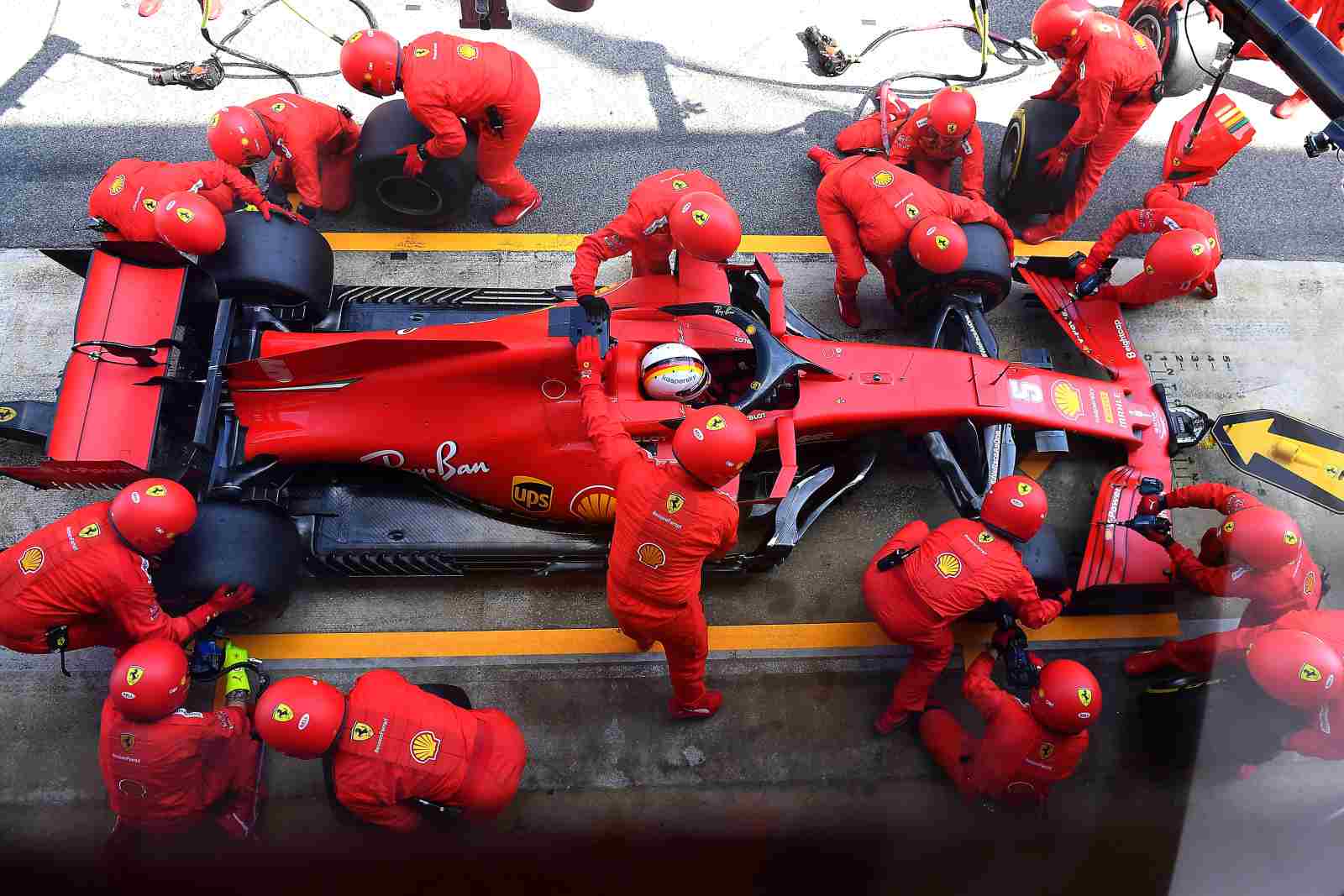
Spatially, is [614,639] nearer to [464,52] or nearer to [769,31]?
[464,52]

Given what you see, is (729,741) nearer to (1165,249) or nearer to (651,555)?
(651,555)

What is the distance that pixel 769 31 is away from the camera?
290 inches

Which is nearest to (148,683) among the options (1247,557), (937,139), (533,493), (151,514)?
(151,514)

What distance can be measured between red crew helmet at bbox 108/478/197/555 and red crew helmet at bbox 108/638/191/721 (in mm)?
469

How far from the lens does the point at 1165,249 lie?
16.9 ft

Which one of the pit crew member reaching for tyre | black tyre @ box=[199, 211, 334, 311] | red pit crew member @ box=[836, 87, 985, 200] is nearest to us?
A: the pit crew member reaching for tyre

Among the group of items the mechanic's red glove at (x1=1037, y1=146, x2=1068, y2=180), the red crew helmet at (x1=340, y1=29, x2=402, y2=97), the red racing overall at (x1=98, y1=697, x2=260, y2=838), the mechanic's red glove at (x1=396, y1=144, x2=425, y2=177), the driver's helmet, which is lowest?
the red racing overall at (x1=98, y1=697, x2=260, y2=838)

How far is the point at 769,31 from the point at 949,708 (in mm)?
5569

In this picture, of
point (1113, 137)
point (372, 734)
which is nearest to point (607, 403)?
point (372, 734)

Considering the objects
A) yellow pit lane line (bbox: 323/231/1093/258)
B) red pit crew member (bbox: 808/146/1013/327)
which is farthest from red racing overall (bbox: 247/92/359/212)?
red pit crew member (bbox: 808/146/1013/327)

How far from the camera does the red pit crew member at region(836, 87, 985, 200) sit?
5508 mm

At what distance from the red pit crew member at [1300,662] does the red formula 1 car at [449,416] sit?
0.48 m

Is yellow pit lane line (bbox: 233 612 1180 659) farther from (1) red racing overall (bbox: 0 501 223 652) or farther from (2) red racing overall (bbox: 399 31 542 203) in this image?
(2) red racing overall (bbox: 399 31 542 203)

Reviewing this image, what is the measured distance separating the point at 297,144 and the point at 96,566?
2895 millimetres
